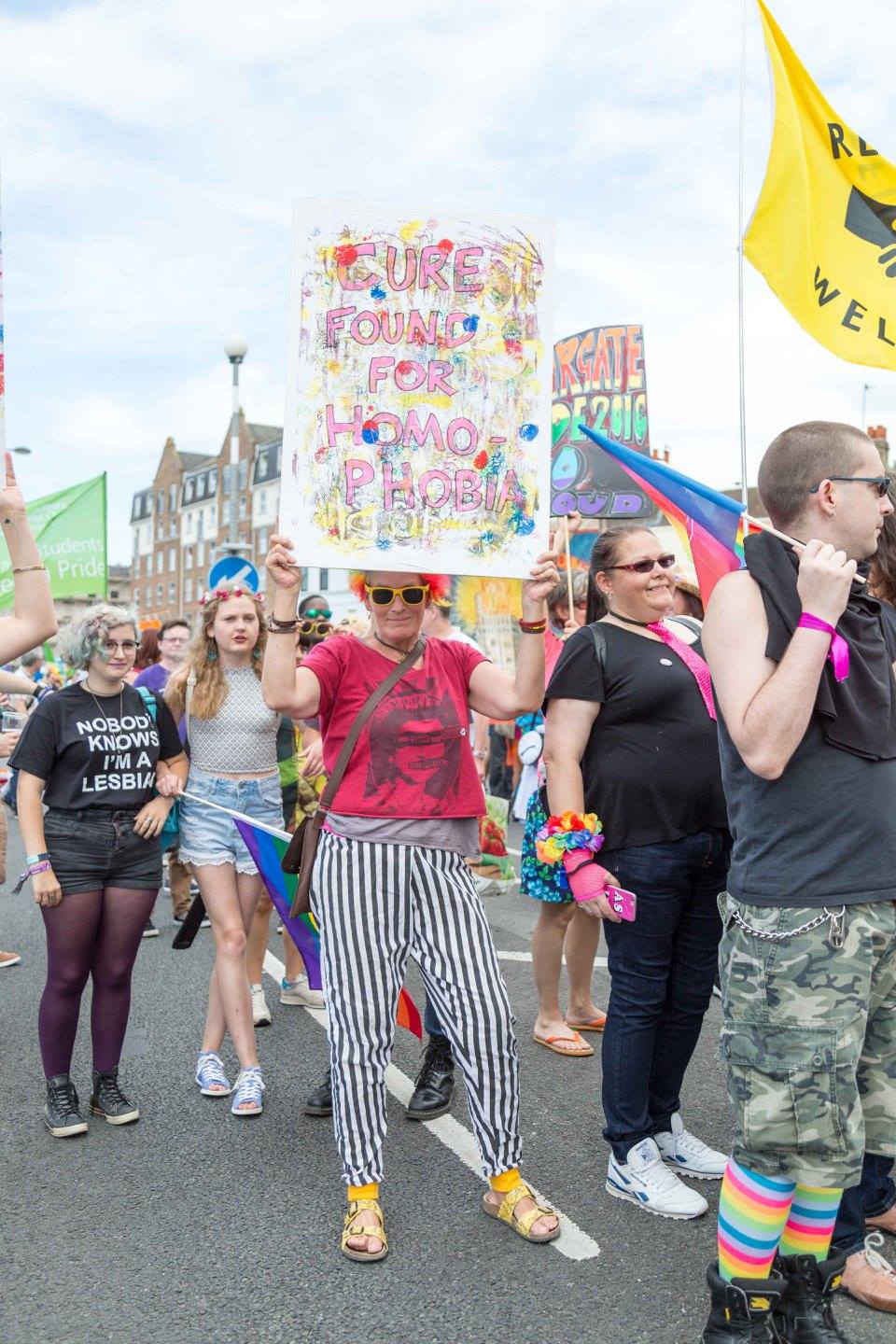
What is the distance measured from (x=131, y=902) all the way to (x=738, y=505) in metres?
2.65

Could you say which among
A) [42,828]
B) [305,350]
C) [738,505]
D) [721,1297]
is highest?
[305,350]

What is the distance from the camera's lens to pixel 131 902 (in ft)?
14.3

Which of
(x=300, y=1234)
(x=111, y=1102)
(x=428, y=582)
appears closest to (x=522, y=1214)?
(x=300, y=1234)

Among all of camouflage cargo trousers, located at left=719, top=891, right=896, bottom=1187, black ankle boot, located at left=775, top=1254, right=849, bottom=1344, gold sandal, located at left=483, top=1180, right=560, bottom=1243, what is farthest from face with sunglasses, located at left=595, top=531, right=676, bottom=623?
black ankle boot, located at left=775, top=1254, right=849, bottom=1344

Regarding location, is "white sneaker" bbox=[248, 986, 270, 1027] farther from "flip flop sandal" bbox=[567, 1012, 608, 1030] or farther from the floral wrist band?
the floral wrist band

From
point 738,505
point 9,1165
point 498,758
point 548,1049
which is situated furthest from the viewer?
point 498,758

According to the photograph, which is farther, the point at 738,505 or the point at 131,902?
the point at 131,902

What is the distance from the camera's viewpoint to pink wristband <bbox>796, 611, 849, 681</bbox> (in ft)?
7.84

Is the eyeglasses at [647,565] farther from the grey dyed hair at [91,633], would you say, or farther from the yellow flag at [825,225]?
the grey dyed hair at [91,633]

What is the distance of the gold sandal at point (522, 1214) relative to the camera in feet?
10.7

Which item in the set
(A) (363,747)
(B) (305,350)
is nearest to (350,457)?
(B) (305,350)

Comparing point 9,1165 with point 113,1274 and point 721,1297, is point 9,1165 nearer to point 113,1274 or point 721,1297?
point 113,1274

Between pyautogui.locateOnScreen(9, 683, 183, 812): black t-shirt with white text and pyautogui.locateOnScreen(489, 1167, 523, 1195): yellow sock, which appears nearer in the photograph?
pyautogui.locateOnScreen(489, 1167, 523, 1195): yellow sock

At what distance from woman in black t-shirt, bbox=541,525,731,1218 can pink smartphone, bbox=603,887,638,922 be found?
3cm
